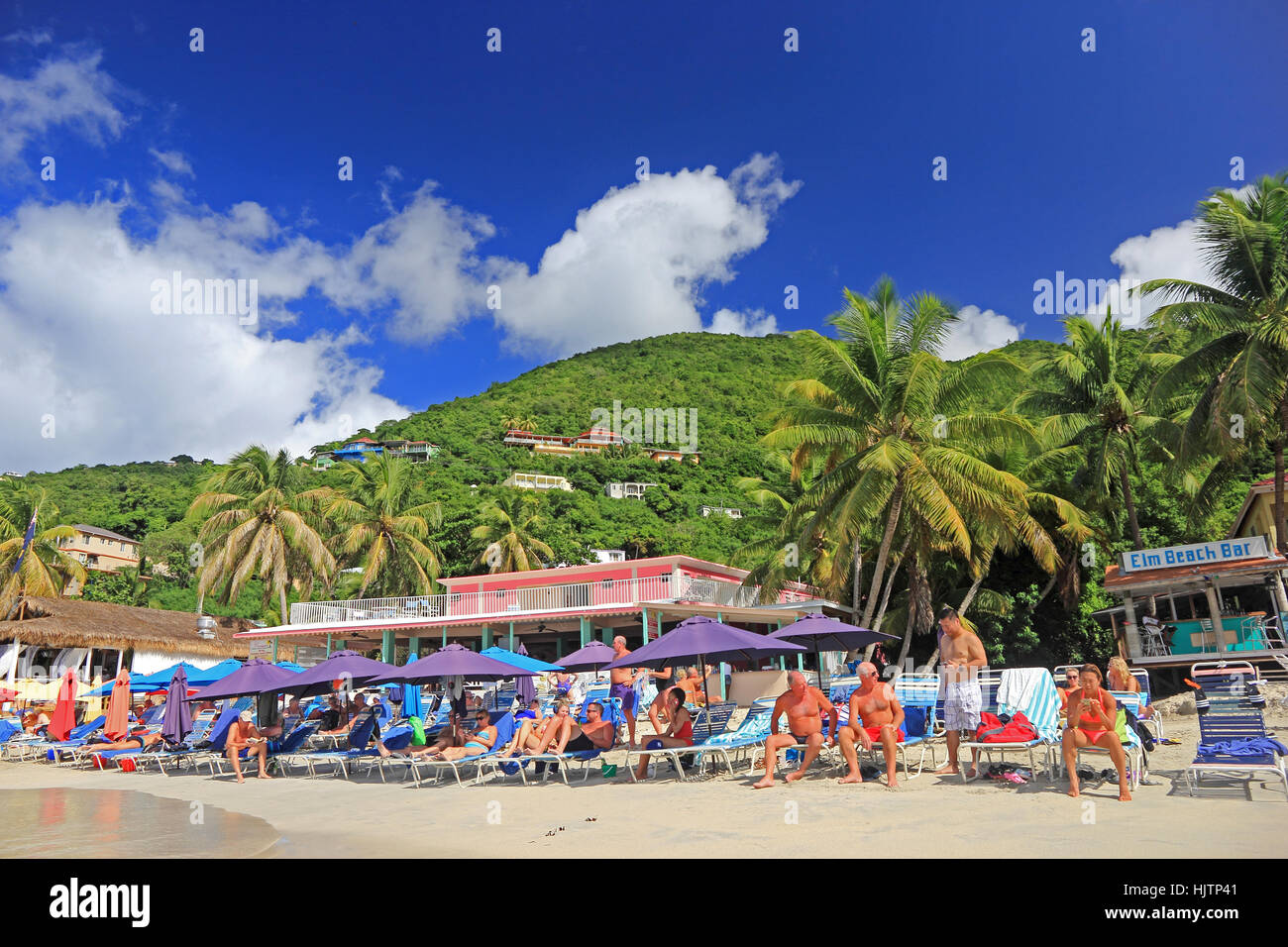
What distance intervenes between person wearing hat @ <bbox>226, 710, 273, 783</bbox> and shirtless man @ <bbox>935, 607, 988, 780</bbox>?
9107mm

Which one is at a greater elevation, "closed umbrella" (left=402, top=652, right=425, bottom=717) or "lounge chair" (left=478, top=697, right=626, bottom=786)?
"closed umbrella" (left=402, top=652, right=425, bottom=717)

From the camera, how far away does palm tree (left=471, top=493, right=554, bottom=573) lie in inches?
1414

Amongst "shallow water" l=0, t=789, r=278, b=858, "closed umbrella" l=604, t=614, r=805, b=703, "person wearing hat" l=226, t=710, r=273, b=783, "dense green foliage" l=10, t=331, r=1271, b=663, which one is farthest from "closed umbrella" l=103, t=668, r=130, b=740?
"dense green foliage" l=10, t=331, r=1271, b=663

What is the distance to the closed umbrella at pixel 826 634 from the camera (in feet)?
37.8

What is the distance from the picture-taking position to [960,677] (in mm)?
7930

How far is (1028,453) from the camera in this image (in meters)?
25.0

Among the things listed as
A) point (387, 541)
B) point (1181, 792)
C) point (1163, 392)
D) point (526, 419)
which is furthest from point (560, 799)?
point (526, 419)

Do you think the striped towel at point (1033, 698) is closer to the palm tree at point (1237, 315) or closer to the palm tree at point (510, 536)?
the palm tree at point (1237, 315)

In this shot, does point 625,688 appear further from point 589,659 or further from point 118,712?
point 118,712

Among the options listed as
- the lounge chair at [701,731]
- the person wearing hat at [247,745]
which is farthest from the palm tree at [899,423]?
the person wearing hat at [247,745]

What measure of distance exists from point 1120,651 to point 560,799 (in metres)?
17.0

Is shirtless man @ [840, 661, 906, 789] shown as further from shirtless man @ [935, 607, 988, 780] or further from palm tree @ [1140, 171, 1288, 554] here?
palm tree @ [1140, 171, 1288, 554]

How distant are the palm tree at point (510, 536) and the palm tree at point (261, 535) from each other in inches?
247
